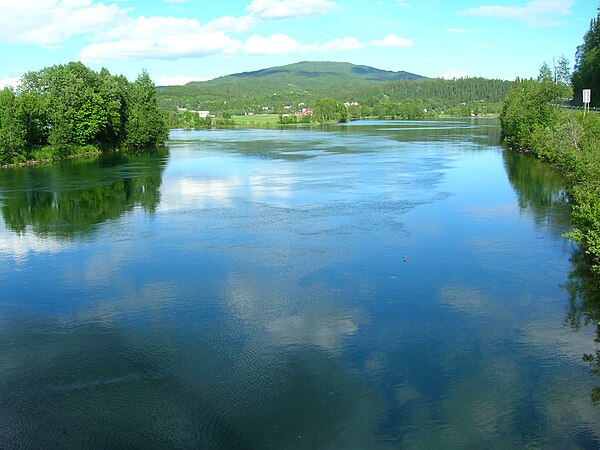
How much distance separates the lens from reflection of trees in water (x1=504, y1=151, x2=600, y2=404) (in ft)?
43.2

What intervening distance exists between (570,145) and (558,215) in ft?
29.3

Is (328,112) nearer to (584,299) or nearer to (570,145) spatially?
(570,145)

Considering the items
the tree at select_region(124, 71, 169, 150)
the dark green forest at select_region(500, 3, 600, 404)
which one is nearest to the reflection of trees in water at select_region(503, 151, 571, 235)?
the dark green forest at select_region(500, 3, 600, 404)

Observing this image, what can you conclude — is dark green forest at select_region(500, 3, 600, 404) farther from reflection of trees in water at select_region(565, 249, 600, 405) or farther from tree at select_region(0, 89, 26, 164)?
tree at select_region(0, 89, 26, 164)

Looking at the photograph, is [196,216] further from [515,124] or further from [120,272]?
[515,124]

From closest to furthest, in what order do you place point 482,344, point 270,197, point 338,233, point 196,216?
point 482,344, point 338,233, point 196,216, point 270,197

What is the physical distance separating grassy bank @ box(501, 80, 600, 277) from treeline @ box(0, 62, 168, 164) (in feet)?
120

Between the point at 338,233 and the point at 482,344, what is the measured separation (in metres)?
9.11

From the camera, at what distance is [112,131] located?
55.5 meters

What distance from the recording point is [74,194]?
95.9 ft

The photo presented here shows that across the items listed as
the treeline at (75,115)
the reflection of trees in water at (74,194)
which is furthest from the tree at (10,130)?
the reflection of trees in water at (74,194)

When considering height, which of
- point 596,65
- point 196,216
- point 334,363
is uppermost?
point 596,65

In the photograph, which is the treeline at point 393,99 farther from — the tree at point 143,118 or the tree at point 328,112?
the tree at point 143,118

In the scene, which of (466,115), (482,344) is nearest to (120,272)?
(482,344)
